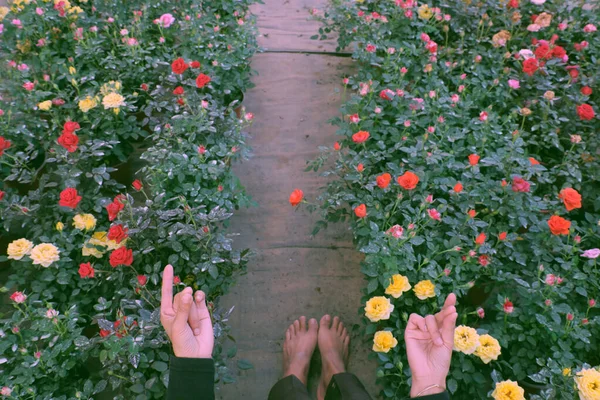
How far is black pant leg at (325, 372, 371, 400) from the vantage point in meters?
1.42

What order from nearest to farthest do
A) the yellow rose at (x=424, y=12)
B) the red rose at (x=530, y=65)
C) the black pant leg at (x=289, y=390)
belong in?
the black pant leg at (x=289, y=390), the red rose at (x=530, y=65), the yellow rose at (x=424, y=12)

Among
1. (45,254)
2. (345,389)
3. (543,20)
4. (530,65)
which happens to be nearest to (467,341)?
(345,389)

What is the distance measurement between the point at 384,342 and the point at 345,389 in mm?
261

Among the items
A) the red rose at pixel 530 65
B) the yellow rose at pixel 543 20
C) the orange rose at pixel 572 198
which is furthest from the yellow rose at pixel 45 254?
the yellow rose at pixel 543 20

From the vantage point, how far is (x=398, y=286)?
4.35ft

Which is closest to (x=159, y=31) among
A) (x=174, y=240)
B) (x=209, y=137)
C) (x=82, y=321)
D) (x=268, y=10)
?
(x=209, y=137)

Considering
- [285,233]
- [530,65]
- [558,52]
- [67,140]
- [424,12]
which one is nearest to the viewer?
[67,140]

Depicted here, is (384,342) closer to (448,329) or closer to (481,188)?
(448,329)

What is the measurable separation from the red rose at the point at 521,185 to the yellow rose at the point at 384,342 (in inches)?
26.6

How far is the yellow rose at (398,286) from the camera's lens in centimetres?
133

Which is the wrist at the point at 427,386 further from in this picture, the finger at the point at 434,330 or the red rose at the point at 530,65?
the red rose at the point at 530,65

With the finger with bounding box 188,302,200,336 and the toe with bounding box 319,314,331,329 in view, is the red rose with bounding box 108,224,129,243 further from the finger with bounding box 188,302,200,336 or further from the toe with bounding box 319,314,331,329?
the toe with bounding box 319,314,331,329

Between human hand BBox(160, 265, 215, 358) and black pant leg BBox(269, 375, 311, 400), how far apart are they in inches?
19.9

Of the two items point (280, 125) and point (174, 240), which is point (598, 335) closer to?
point (174, 240)
